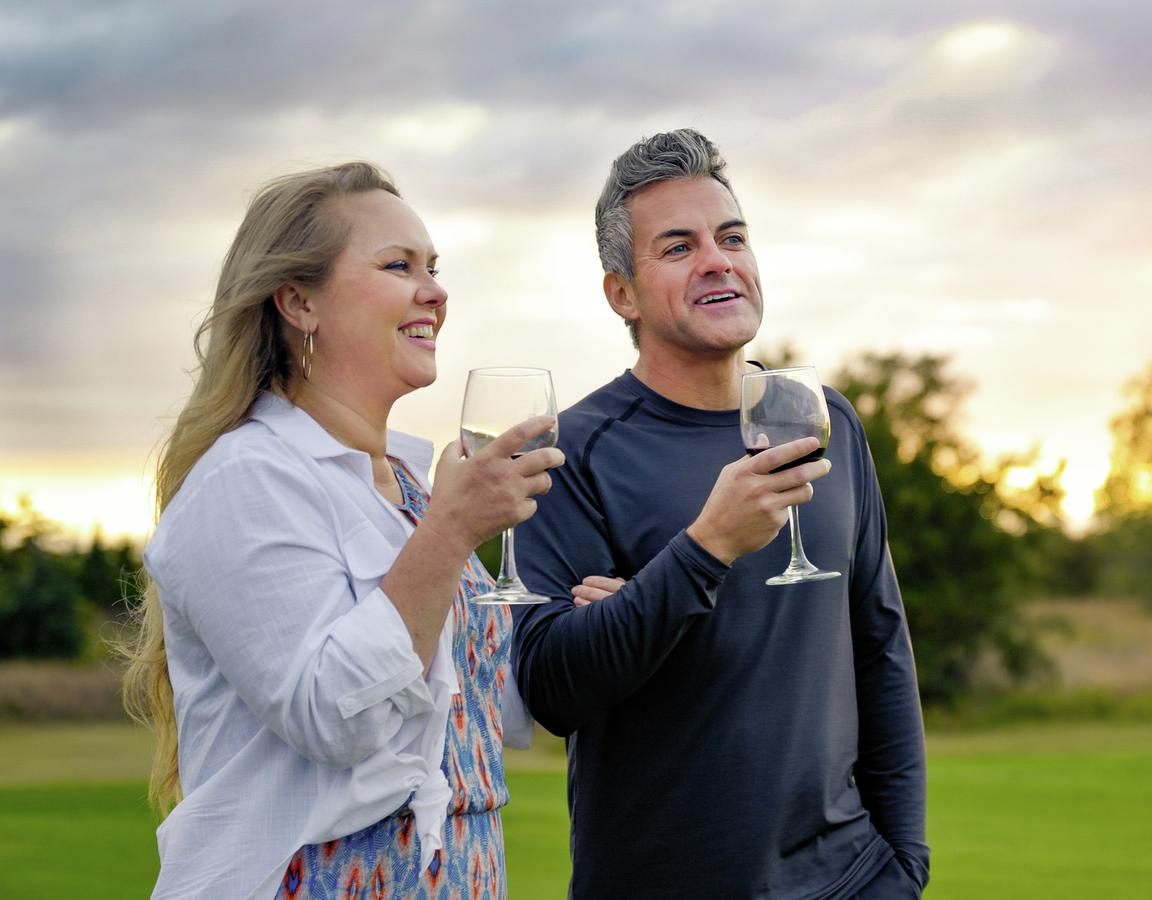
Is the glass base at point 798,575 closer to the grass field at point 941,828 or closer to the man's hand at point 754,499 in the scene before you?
the man's hand at point 754,499

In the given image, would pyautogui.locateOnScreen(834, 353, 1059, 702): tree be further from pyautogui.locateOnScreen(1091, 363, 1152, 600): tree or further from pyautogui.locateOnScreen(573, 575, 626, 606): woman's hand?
pyautogui.locateOnScreen(573, 575, 626, 606): woman's hand

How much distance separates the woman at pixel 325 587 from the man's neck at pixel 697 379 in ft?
2.93

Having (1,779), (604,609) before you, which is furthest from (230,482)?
(1,779)

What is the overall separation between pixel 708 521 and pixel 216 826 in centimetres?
125

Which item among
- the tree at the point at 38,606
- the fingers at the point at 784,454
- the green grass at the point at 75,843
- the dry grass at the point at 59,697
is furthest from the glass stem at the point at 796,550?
the tree at the point at 38,606

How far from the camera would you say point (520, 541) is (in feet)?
11.4

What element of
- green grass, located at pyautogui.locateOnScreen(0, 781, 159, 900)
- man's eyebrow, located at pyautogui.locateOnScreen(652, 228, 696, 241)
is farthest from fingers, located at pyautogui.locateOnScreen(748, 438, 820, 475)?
green grass, located at pyautogui.locateOnScreen(0, 781, 159, 900)

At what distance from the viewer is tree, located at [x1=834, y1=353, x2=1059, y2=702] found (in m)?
39.3

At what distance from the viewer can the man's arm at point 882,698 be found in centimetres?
375

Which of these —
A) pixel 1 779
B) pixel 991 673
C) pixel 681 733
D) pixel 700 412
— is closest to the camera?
pixel 681 733

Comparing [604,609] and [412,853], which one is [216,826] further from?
[604,609]

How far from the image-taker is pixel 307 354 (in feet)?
9.86

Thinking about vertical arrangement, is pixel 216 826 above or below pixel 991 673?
above

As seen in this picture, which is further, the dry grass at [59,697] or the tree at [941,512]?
the tree at [941,512]
